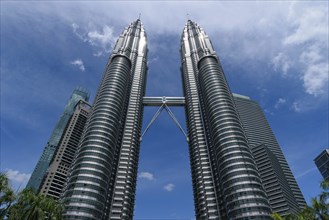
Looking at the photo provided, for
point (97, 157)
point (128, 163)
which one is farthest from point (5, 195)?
A: point (128, 163)

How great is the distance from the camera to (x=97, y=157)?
372 ft

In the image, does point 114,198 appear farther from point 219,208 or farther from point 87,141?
point 219,208

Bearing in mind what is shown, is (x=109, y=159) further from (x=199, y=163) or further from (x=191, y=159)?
(x=191, y=159)

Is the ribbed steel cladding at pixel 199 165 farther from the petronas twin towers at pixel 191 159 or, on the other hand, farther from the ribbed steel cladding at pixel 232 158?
the ribbed steel cladding at pixel 232 158

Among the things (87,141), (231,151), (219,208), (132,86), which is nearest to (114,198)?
(87,141)

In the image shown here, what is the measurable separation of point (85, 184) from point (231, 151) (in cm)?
6901

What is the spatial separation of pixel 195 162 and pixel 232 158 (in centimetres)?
3818

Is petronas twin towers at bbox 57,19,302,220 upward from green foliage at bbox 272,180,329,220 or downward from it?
upward

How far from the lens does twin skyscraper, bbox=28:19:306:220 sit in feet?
331

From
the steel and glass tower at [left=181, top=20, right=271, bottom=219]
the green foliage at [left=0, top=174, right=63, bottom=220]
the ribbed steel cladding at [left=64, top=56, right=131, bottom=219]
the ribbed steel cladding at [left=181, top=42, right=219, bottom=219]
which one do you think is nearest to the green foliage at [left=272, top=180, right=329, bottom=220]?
the green foliage at [left=0, top=174, right=63, bottom=220]

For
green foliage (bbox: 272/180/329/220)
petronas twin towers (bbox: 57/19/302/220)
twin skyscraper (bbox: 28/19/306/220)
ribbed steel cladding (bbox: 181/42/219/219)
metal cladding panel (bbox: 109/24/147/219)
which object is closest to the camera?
green foliage (bbox: 272/180/329/220)

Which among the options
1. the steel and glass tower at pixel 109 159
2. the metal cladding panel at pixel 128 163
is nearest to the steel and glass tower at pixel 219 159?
the metal cladding panel at pixel 128 163

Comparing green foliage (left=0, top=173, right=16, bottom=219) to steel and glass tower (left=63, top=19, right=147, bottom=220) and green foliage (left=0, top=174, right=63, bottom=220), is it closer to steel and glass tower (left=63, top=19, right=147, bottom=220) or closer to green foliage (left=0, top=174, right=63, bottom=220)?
green foliage (left=0, top=174, right=63, bottom=220)

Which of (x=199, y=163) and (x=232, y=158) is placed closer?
(x=232, y=158)
